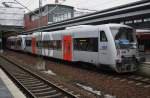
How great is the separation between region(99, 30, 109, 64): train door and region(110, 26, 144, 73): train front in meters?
0.61

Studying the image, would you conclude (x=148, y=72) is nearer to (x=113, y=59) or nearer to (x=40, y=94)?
(x=113, y=59)

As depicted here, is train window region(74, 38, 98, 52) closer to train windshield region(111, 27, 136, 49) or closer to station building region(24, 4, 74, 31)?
train windshield region(111, 27, 136, 49)

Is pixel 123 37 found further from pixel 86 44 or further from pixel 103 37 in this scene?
pixel 86 44

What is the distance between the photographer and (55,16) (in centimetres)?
5909

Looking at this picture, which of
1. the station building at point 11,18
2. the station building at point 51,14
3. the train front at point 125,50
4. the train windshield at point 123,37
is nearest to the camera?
the train front at point 125,50

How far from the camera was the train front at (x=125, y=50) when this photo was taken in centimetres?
1644

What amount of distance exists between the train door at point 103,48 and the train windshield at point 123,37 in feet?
1.99

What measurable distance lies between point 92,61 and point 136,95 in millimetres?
7194

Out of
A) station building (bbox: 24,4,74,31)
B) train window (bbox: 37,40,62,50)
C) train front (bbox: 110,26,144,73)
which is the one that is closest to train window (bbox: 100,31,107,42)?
train front (bbox: 110,26,144,73)

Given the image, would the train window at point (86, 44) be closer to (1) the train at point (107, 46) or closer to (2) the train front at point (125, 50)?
(1) the train at point (107, 46)

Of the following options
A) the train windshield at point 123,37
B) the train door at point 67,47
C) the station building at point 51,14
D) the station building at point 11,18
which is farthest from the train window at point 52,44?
the station building at point 11,18

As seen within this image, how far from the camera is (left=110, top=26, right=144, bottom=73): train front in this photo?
647 inches

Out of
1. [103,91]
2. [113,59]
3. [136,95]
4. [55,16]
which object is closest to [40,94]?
[103,91]

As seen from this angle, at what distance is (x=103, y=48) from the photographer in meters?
17.2
